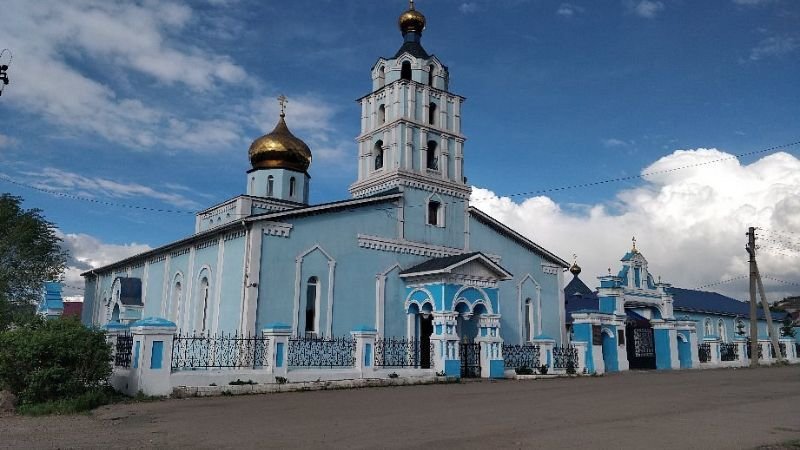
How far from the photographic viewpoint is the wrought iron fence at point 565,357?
22422 mm

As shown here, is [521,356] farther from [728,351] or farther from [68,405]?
[68,405]

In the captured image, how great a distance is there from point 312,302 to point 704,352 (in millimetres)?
18957

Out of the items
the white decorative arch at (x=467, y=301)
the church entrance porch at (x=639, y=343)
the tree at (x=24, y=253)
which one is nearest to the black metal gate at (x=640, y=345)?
the church entrance porch at (x=639, y=343)

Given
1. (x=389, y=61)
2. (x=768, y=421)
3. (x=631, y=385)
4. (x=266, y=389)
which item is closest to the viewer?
(x=768, y=421)

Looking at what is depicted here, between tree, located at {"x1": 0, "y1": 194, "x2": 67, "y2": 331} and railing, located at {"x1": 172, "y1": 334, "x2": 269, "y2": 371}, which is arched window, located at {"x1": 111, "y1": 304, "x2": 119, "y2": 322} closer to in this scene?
tree, located at {"x1": 0, "y1": 194, "x2": 67, "y2": 331}

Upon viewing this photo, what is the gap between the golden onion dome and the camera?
2409 cm

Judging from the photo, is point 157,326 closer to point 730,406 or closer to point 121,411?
point 121,411

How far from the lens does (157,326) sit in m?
13.5

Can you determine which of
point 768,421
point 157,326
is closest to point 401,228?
point 157,326

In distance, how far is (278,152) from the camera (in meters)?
26.5

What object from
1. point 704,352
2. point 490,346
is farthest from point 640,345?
point 490,346

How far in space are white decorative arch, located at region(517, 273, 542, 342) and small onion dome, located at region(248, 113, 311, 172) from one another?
10.1m

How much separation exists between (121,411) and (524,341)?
16098 millimetres

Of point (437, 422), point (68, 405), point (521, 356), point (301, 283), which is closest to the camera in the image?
point (437, 422)
